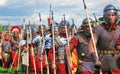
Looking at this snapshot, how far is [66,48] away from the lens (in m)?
15.5

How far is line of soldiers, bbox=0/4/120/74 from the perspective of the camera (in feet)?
37.1

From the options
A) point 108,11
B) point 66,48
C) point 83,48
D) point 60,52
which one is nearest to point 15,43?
point 60,52

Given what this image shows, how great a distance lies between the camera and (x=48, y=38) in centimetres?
1848

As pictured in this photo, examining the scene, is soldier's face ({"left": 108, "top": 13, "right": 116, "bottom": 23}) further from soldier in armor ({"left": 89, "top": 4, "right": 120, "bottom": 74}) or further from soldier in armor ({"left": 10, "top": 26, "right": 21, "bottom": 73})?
soldier in armor ({"left": 10, "top": 26, "right": 21, "bottom": 73})

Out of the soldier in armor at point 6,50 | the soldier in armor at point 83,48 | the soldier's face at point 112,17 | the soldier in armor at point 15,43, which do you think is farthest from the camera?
the soldier in armor at point 6,50

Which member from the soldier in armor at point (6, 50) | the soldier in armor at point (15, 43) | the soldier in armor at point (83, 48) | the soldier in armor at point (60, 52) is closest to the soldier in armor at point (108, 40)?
the soldier in armor at point (83, 48)

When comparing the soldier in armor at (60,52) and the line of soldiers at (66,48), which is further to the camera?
the soldier in armor at (60,52)

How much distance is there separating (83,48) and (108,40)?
266 cm

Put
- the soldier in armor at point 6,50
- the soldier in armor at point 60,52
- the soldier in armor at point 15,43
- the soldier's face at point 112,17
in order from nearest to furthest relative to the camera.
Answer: the soldier's face at point 112,17 < the soldier in armor at point 60,52 < the soldier in armor at point 15,43 < the soldier in armor at point 6,50

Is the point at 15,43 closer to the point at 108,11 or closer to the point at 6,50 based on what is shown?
the point at 6,50

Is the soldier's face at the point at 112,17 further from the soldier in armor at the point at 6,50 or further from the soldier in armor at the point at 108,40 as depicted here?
the soldier in armor at the point at 6,50

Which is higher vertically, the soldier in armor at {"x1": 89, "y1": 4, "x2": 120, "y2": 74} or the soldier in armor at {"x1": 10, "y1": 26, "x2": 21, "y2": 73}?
the soldier in armor at {"x1": 89, "y1": 4, "x2": 120, "y2": 74}

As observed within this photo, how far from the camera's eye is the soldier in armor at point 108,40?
11273 millimetres

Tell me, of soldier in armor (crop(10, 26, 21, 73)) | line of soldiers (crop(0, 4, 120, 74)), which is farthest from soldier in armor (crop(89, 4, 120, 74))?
soldier in armor (crop(10, 26, 21, 73))
